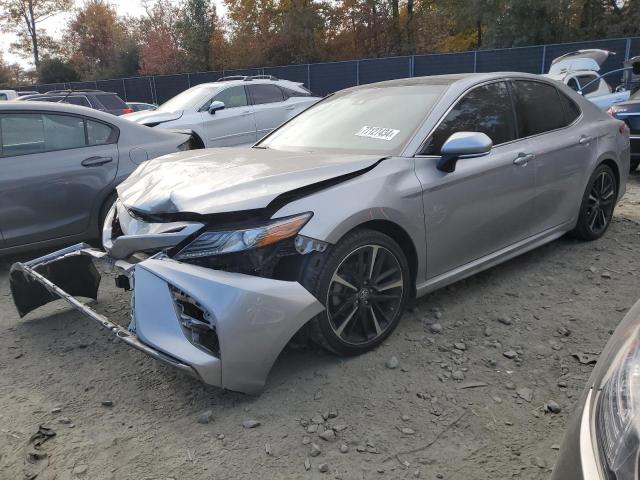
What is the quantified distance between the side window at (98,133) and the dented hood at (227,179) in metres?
1.75

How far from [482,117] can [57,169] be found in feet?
11.7

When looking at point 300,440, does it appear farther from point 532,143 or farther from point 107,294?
point 532,143

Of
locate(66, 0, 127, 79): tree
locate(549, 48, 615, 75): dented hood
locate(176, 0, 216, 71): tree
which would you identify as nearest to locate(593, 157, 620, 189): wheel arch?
locate(549, 48, 615, 75): dented hood

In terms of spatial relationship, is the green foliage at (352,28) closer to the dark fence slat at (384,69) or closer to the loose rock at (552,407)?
the dark fence slat at (384,69)

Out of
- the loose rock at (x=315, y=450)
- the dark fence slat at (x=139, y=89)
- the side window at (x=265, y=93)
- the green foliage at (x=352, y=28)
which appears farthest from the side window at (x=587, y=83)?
the dark fence slat at (x=139, y=89)

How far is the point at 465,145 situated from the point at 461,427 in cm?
157

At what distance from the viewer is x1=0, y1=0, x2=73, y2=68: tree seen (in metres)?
47.7

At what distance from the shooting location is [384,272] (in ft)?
10.2

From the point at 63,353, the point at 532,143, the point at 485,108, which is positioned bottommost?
the point at 63,353

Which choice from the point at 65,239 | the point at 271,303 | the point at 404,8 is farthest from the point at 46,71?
the point at 271,303

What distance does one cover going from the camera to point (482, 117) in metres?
3.75

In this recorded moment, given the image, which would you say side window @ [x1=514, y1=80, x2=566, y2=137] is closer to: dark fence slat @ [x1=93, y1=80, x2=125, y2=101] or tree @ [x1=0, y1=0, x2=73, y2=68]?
dark fence slat @ [x1=93, y1=80, x2=125, y2=101]

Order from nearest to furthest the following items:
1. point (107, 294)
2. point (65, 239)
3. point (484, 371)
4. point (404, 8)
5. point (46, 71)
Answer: point (484, 371) < point (107, 294) < point (65, 239) < point (404, 8) < point (46, 71)

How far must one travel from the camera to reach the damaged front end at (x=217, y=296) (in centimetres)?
248
